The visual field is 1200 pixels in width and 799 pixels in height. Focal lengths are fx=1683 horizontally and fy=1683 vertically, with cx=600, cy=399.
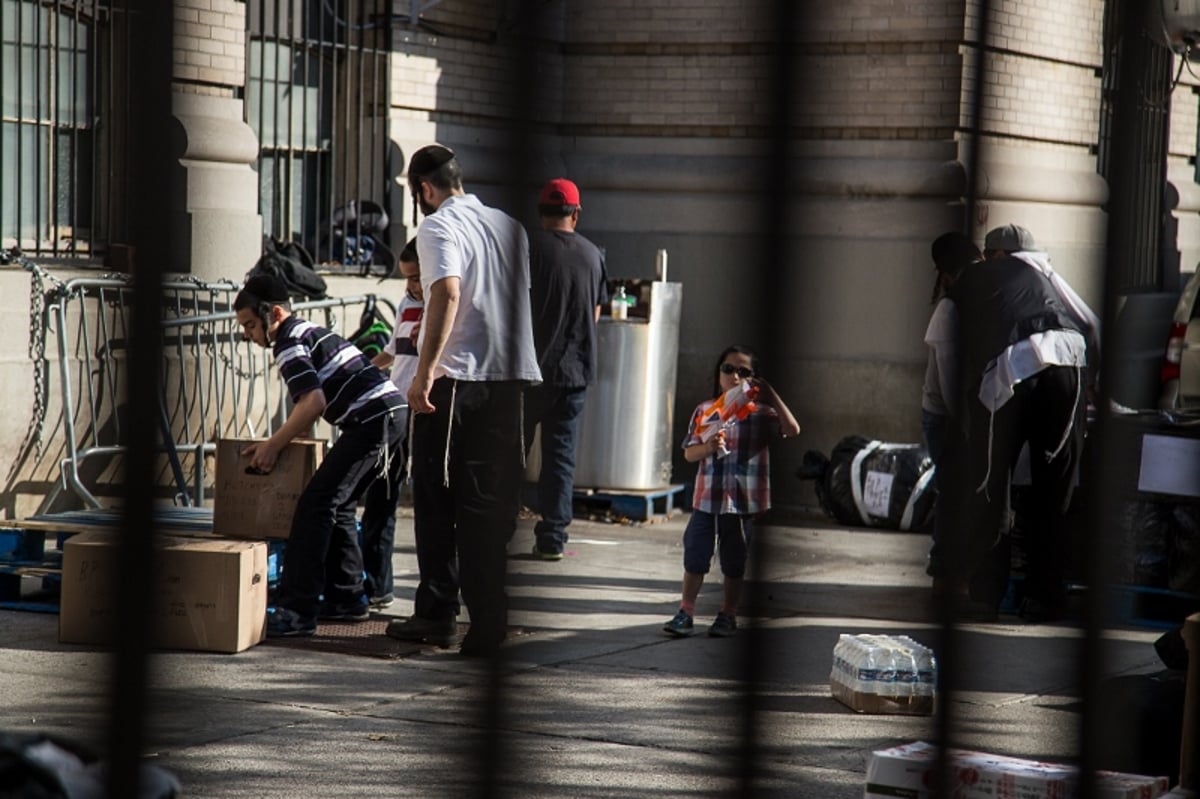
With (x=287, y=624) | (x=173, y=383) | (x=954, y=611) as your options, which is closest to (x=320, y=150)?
(x=173, y=383)

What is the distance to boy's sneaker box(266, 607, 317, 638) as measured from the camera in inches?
261

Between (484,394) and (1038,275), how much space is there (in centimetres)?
214

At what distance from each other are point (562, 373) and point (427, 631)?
236cm

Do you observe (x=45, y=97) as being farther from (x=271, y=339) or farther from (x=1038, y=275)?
(x=1038, y=275)

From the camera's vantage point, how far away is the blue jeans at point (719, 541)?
6.71 m

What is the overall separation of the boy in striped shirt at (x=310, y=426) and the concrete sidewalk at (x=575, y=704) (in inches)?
11.5

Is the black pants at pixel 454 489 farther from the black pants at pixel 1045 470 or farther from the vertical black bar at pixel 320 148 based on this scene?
the vertical black bar at pixel 320 148

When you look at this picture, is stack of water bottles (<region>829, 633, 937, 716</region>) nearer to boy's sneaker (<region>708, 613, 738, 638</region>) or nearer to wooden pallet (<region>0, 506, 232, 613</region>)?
boy's sneaker (<region>708, 613, 738, 638</region>)

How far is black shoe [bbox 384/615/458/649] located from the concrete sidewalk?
67 millimetres

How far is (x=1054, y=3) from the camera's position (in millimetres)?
9273

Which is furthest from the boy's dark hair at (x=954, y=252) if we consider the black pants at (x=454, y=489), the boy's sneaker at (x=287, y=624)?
the boy's sneaker at (x=287, y=624)

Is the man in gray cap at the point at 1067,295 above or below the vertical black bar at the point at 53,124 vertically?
below

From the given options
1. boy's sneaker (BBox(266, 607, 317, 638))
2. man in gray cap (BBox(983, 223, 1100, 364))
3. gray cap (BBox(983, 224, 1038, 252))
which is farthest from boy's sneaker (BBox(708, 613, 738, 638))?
gray cap (BBox(983, 224, 1038, 252))

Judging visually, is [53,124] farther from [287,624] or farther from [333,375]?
[287,624]
